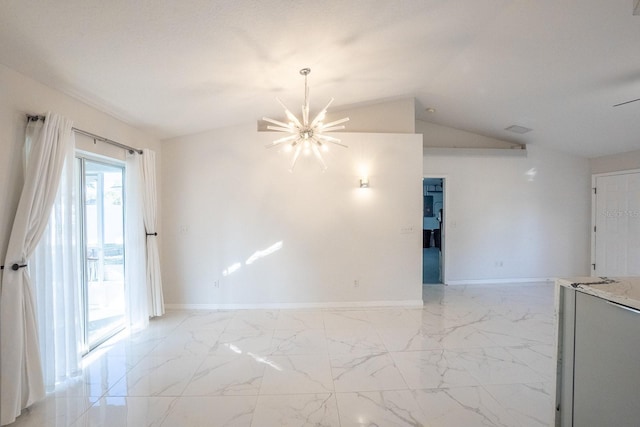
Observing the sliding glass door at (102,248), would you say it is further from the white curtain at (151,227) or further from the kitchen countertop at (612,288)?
the kitchen countertop at (612,288)

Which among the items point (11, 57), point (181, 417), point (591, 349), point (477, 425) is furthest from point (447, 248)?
point (11, 57)

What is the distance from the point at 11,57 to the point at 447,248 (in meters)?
6.41

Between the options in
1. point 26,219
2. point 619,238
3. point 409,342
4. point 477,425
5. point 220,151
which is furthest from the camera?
point 619,238

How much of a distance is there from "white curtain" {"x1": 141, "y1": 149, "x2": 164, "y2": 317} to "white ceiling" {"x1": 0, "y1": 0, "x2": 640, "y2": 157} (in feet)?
1.79

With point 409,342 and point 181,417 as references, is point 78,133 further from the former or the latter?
point 409,342

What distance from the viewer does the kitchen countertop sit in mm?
1164

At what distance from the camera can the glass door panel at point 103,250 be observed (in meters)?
3.04

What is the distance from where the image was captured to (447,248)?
18.4 feet

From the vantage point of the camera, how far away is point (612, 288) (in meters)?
1.30

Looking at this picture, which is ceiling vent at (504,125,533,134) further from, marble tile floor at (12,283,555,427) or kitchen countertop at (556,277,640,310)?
kitchen countertop at (556,277,640,310)

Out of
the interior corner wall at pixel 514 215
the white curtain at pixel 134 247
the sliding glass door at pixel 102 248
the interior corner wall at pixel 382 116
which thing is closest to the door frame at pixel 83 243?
the sliding glass door at pixel 102 248

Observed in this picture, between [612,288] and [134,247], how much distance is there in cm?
447

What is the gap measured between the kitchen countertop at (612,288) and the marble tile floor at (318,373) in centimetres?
47

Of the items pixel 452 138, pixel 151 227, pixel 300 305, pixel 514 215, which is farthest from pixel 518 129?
pixel 151 227
